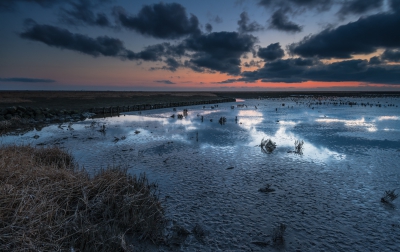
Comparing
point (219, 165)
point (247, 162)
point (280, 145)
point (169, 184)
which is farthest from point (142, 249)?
point (280, 145)

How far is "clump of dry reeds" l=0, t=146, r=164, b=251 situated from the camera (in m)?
4.41

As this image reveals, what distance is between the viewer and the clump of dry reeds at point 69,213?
441 cm

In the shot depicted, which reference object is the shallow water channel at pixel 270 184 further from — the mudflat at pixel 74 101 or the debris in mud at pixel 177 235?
the mudflat at pixel 74 101

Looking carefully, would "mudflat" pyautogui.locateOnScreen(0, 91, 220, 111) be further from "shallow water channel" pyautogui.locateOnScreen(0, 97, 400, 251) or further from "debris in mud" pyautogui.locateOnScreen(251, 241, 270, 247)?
"debris in mud" pyautogui.locateOnScreen(251, 241, 270, 247)

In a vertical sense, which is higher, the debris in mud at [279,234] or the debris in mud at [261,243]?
the debris in mud at [279,234]

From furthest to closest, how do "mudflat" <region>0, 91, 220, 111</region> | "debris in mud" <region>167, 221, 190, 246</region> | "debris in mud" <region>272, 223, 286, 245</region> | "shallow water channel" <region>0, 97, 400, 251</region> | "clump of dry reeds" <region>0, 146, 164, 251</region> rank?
"mudflat" <region>0, 91, 220, 111</region>
"shallow water channel" <region>0, 97, 400, 251</region>
"debris in mud" <region>272, 223, 286, 245</region>
"debris in mud" <region>167, 221, 190, 246</region>
"clump of dry reeds" <region>0, 146, 164, 251</region>

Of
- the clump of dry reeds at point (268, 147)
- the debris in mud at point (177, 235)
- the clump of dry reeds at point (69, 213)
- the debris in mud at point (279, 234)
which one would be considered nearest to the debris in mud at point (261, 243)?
the debris in mud at point (279, 234)

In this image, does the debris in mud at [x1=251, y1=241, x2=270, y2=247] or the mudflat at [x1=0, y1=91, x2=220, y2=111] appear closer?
the debris in mud at [x1=251, y1=241, x2=270, y2=247]

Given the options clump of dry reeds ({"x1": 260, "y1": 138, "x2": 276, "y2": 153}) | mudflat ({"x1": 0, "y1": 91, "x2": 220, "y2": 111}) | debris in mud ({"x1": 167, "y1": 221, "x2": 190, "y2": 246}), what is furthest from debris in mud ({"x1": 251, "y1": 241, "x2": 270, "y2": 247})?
mudflat ({"x1": 0, "y1": 91, "x2": 220, "y2": 111})

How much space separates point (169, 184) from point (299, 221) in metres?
5.03

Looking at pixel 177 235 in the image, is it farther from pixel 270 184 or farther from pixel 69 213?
pixel 270 184

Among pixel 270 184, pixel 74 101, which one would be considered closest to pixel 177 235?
pixel 270 184

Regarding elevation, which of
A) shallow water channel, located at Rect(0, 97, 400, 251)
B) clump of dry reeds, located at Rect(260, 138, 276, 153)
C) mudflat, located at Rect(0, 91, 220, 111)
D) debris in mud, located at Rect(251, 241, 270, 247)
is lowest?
debris in mud, located at Rect(251, 241, 270, 247)

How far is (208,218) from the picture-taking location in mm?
7102
